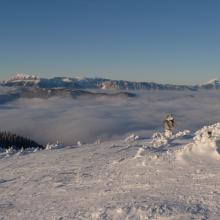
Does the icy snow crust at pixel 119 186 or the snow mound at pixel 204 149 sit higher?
the snow mound at pixel 204 149

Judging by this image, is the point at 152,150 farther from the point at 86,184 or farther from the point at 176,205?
the point at 176,205

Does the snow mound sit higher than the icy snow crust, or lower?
higher

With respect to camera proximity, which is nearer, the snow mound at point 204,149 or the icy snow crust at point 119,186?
the icy snow crust at point 119,186

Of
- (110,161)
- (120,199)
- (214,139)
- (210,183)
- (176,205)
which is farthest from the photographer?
(110,161)

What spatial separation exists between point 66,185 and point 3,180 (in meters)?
4.30

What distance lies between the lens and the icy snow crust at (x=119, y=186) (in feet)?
46.8

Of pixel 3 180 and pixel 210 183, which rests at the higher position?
pixel 210 183

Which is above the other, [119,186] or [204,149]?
[204,149]

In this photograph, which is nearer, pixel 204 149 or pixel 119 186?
pixel 119 186

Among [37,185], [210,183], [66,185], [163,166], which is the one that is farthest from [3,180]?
[210,183]

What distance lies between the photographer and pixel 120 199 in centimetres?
1560

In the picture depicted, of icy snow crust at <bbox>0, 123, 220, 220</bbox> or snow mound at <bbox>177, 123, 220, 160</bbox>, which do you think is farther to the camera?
snow mound at <bbox>177, 123, 220, 160</bbox>

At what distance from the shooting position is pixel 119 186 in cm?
1781

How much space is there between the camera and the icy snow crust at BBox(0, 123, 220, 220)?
46.8 ft
